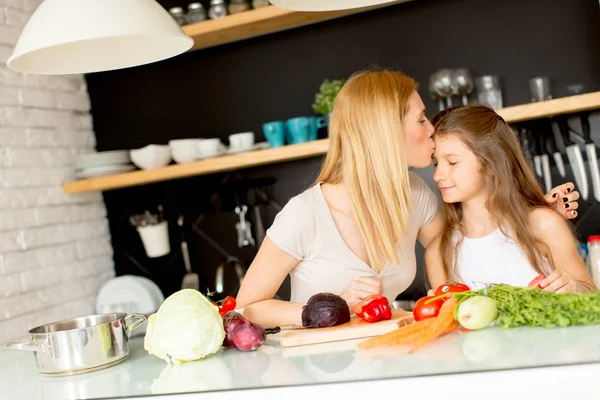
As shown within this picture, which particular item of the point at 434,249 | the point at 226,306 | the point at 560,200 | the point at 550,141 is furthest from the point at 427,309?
the point at 550,141

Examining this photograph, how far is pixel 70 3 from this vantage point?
1.58m

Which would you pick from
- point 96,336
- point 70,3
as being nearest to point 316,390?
point 96,336

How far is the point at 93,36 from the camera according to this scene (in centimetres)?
154

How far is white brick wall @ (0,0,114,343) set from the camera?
312cm

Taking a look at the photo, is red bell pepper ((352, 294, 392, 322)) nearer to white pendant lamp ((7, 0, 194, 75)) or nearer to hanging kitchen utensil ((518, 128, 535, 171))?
white pendant lamp ((7, 0, 194, 75))

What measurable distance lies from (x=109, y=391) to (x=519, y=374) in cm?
79

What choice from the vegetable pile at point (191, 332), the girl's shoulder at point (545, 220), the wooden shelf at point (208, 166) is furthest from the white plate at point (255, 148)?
the vegetable pile at point (191, 332)

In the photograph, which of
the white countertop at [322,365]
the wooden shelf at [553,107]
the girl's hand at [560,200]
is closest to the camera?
the white countertop at [322,365]

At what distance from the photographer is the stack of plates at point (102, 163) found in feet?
11.4

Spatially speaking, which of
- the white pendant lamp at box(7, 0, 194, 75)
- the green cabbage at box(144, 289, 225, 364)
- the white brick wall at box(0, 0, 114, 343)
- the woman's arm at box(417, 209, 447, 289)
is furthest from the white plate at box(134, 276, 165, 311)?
the green cabbage at box(144, 289, 225, 364)

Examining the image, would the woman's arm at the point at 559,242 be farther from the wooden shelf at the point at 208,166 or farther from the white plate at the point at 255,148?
the white plate at the point at 255,148

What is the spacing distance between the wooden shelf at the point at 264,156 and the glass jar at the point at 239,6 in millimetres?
615

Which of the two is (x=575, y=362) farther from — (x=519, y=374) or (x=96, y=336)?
(x=96, y=336)

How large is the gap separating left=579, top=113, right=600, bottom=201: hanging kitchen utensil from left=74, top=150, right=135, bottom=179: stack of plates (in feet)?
6.70
